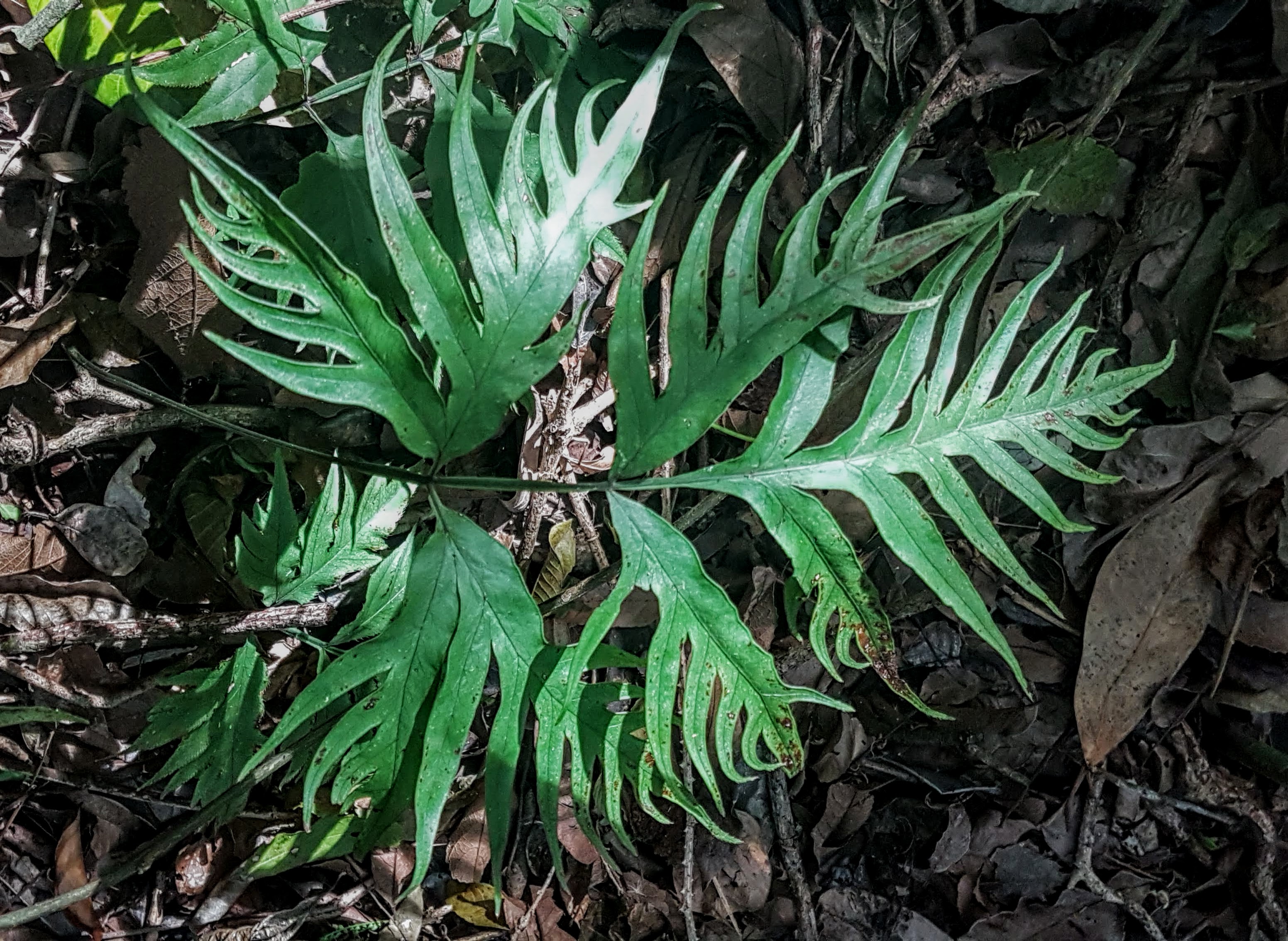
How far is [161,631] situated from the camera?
1.36 m

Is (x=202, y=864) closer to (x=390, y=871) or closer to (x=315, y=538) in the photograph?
(x=390, y=871)

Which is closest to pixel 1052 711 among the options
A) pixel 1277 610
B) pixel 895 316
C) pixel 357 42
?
pixel 1277 610

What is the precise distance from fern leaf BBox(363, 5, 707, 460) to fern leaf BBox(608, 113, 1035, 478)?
0.08 metres

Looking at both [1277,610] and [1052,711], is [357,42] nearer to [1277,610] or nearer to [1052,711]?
[1052,711]

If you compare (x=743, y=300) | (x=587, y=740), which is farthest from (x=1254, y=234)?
(x=587, y=740)

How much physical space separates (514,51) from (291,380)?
0.88 meters

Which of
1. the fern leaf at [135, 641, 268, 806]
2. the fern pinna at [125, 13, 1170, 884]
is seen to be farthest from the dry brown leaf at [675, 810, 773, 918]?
the fern leaf at [135, 641, 268, 806]

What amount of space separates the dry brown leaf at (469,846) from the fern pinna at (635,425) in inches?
25.8

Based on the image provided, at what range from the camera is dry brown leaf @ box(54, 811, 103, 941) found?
1.72 m

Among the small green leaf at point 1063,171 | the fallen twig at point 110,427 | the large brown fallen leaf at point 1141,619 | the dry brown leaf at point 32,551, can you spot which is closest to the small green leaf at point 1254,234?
the small green leaf at point 1063,171

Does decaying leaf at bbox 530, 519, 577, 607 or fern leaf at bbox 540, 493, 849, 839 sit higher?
fern leaf at bbox 540, 493, 849, 839

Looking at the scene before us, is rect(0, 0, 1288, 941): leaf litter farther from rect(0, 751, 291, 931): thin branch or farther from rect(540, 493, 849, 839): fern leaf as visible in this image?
rect(540, 493, 849, 839): fern leaf

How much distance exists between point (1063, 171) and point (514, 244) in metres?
1.23

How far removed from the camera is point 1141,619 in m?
1.85
